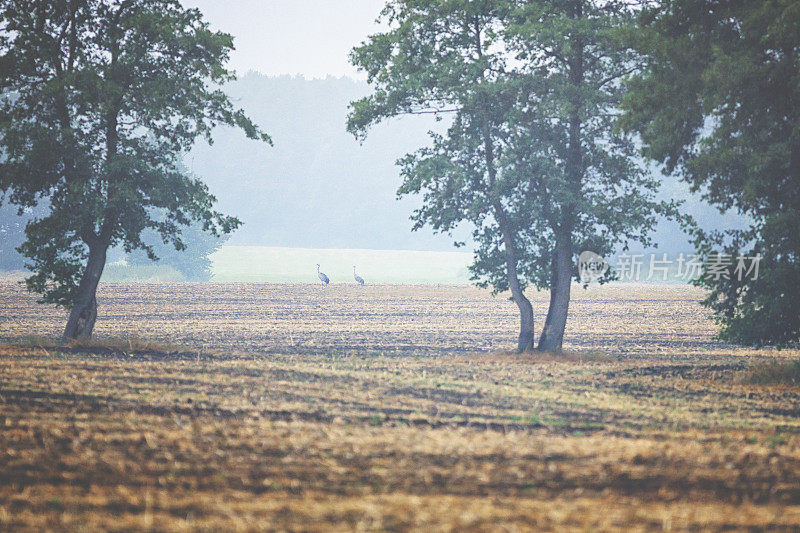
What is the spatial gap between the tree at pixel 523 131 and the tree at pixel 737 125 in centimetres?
377

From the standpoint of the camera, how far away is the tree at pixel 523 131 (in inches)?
→ 958

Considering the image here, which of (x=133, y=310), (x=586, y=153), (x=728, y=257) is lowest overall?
(x=133, y=310)

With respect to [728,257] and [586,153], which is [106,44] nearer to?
[586,153]

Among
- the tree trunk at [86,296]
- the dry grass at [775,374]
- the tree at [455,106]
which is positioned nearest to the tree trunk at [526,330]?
the tree at [455,106]

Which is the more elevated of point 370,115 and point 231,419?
point 370,115

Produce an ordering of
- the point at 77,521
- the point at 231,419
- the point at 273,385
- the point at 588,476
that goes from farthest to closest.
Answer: the point at 273,385
the point at 231,419
the point at 588,476
the point at 77,521

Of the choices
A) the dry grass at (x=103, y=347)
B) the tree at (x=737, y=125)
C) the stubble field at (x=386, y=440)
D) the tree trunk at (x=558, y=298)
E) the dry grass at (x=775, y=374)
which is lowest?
the dry grass at (x=103, y=347)

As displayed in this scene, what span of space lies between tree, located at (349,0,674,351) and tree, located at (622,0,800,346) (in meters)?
3.77

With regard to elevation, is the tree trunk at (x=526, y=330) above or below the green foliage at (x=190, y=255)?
below

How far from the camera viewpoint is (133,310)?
46.7 m

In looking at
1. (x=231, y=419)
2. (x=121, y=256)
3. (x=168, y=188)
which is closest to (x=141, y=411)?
(x=231, y=419)

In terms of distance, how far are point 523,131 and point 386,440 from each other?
55.7 ft

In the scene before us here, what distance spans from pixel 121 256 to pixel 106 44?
388 ft

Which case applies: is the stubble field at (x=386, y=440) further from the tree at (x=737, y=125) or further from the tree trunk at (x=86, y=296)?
the tree at (x=737, y=125)
